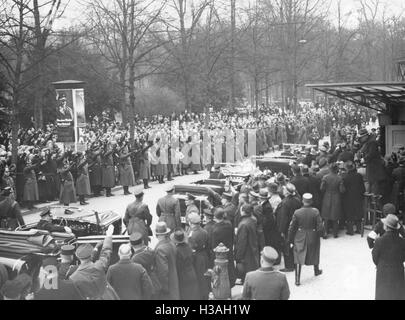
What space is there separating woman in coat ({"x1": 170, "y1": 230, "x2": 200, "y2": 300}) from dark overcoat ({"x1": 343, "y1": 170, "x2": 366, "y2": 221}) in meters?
5.54

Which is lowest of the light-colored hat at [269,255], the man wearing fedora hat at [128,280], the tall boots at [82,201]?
the tall boots at [82,201]

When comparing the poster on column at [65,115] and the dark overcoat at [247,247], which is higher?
the poster on column at [65,115]

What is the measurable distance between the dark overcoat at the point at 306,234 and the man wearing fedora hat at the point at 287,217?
0.68 meters

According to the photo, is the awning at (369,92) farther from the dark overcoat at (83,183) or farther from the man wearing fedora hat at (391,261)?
the dark overcoat at (83,183)

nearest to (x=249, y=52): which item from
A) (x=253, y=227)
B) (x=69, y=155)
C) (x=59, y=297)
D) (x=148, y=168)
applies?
(x=148, y=168)

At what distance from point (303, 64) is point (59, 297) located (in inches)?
1275

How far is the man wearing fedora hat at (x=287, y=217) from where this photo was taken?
32.4 feet

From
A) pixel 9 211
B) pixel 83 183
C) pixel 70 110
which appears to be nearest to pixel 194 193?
pixel 9 211

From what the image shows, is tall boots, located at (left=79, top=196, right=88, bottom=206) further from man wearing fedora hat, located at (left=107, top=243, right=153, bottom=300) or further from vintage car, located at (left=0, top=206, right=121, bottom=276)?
man wearing fedora hat, located at (left=107, top=243, right=153, bottom=300)

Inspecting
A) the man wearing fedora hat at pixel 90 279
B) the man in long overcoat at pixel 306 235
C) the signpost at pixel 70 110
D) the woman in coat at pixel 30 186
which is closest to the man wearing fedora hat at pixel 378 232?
the man in long overcoat at pixel 306 235

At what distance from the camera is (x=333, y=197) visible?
38.9 ft

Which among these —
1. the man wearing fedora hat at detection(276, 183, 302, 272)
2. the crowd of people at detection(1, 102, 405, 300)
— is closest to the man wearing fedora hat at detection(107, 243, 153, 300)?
the crowd of people at detection(1, 102, 405, 300)

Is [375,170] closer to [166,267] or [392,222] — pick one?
[392,222]

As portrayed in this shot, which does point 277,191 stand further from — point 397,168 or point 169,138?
point 169,138
